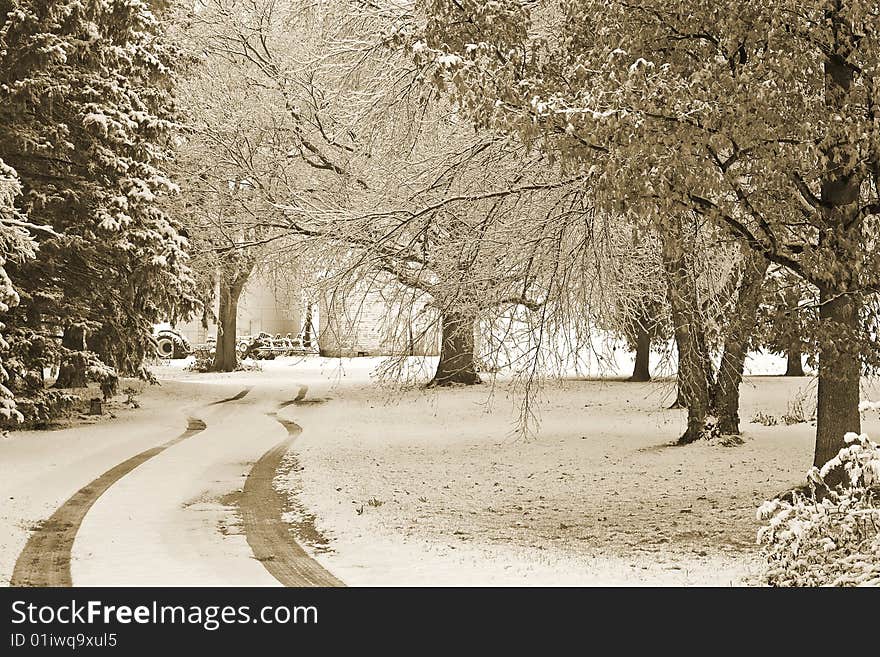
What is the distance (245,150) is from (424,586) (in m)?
14.7

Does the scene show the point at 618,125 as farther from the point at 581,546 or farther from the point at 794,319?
the point at 581,546

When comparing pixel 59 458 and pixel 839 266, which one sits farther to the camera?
pixel 59 458

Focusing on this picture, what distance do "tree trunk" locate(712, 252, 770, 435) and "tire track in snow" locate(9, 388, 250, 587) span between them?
6272mm

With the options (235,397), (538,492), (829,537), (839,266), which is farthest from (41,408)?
(829,537)

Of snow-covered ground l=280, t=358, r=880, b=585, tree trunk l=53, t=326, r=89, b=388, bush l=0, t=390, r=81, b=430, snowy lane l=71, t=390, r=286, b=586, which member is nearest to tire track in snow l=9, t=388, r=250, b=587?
snowy lane l=71, t=390, r=286, b=586

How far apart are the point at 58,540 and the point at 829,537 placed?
658 cm

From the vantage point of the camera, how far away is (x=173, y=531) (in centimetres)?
995

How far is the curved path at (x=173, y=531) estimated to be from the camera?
8086 millimetres

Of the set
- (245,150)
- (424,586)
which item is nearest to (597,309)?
(424,586)

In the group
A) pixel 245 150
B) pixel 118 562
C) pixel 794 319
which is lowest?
pixel 118 562

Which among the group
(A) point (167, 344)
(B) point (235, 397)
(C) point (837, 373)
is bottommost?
(B) point (235, 397)

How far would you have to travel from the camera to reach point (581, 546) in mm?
9570

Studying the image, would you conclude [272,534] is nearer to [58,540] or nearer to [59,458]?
[58,540]

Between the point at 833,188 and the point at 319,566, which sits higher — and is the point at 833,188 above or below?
above
